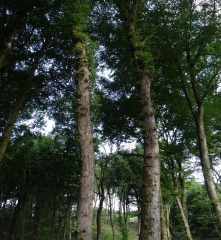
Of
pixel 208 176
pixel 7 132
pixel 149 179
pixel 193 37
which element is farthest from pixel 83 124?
pixel 193 37

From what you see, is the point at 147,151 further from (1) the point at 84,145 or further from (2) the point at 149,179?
(1) the point at 84,145

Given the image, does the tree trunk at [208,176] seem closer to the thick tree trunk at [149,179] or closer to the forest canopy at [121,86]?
the forest canopy at [121,86]

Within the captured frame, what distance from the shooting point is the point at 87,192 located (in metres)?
4.45

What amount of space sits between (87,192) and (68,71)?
673cm

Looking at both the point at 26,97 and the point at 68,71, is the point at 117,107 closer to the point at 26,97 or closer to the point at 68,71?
the point at 68,71

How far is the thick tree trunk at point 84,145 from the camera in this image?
13.8 feet

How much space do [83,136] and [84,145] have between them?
22 centimetres

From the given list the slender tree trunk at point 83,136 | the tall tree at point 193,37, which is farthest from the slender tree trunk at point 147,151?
the tall tree at point 193,37

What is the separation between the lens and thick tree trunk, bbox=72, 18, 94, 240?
420 centimetres

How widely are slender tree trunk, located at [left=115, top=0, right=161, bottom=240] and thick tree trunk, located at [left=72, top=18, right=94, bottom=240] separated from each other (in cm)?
128

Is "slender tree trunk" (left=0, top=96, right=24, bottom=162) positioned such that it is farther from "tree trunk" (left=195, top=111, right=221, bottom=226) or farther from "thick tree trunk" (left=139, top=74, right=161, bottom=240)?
"tree trunk" (left=195, top=111, right=221, bottom=226)

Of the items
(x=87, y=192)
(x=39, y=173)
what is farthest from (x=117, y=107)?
(x=39, y=173)

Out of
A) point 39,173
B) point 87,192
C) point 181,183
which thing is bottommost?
point 87,192

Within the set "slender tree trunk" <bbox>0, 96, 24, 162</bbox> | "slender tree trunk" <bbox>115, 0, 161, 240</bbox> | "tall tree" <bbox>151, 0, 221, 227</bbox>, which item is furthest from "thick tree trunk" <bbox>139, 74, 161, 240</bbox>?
"slender tree trunk" <bbox>0, 96, 24, 162</bbox>
